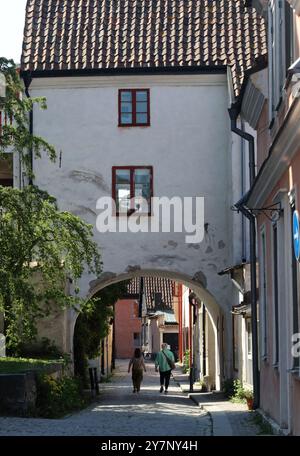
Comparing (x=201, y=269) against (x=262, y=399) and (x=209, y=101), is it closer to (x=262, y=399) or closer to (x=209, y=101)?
(x=209, y=101)

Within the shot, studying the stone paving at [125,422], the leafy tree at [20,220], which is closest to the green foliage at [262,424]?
the stone paving at [125,422]

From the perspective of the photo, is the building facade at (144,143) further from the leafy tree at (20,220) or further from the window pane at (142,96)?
the leafy tree at (20,220)

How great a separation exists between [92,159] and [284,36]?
1478 cm

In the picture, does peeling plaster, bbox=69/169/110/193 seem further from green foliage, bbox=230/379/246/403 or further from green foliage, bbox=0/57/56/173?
green foliage, bbox=0/57/56/173

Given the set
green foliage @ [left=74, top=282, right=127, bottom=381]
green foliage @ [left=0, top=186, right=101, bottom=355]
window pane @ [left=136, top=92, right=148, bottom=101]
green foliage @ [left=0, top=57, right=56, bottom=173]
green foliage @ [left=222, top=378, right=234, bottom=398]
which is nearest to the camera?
green foliage @ [left=0, top=57, right=56, bottom=173]

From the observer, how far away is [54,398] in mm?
19844

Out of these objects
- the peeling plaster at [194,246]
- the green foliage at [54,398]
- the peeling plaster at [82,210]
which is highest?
the peeling plaster at [82,210]

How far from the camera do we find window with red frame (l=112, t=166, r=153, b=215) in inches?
1107

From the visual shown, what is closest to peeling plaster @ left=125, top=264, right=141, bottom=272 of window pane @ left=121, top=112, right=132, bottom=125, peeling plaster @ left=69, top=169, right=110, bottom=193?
peeling plaster @ left=69, top=169, right=110, bottom=193

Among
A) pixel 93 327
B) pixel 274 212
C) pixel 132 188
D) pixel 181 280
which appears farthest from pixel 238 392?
pixel 274 212

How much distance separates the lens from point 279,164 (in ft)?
44.4

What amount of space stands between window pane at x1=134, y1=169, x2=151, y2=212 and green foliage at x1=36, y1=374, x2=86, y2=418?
6.64 metres

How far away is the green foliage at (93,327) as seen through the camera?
1182 inches
